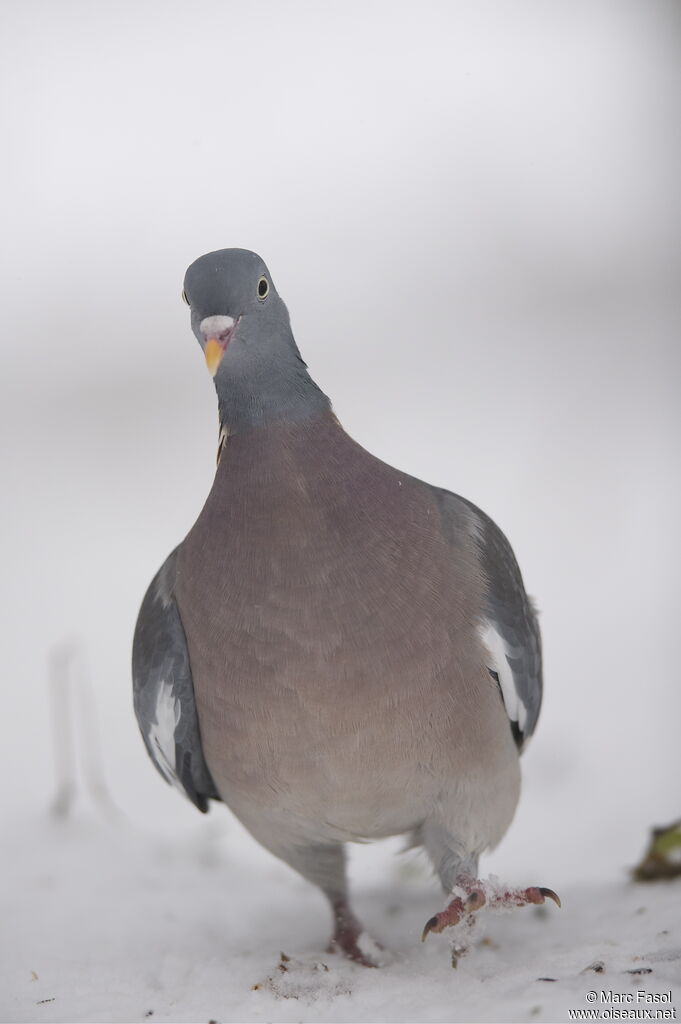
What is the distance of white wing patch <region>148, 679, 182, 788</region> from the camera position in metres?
2.77

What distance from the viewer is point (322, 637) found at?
2457mm

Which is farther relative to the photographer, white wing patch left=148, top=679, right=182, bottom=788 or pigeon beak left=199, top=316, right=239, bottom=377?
white wing patch left=148, top=679, right=182, bottom=788

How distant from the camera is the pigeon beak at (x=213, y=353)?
256 centimetres

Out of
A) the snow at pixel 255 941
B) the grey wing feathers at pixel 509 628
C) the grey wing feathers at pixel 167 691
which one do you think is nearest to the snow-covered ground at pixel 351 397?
the snow at pixel 255 941

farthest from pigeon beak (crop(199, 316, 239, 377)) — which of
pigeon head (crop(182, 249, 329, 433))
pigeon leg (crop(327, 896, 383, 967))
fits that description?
pigeon leg (crop(327, 896, 383, 967))

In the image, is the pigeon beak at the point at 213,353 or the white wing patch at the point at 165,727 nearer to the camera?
the pigeon beak at the point at 213,353

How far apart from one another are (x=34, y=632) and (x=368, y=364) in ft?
6.39

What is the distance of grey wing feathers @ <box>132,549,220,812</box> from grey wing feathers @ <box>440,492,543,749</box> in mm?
743

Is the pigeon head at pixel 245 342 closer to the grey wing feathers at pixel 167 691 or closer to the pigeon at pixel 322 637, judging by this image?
the pigeon at pixel 322 637

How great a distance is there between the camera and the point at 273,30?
11.5 feet

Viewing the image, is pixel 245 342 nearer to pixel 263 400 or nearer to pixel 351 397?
pixel 263 400

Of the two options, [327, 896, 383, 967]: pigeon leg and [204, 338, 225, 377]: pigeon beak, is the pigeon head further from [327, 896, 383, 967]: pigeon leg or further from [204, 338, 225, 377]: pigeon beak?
[327, 896, 383, 967]: pigeon leg

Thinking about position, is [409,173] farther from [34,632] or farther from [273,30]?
[34,632]

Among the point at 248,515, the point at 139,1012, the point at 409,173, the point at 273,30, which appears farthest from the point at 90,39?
the point at 139,1012
